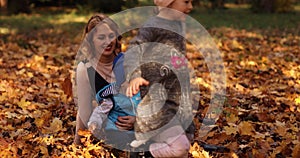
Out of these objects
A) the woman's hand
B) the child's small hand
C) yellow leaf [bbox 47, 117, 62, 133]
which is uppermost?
the child's small hand

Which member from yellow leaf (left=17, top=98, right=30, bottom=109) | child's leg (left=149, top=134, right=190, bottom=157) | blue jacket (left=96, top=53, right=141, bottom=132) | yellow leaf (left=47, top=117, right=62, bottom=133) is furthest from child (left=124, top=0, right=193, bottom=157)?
yellow leaf (left=17, top=98, right=30, bottom=109)

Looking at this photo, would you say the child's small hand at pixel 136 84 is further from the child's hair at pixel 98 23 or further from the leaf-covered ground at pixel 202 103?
the child's hair at pixel 98 23

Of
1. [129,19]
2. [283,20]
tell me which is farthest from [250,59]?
[283,20]

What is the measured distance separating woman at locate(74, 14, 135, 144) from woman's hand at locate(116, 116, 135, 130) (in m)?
0.40

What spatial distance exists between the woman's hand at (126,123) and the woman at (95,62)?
1.30 ft

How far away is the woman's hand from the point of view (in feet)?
9.96

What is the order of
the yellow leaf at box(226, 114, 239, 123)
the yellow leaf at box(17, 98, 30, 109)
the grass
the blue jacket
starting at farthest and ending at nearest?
the grass, the yellow leaf at box(17, 98, 30, 109), the yellow leaf at box(226, 114, 239, 123), the blue jacket

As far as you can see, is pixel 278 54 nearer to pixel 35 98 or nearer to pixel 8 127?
pixel 35 98

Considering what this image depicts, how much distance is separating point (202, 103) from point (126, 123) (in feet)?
5.81

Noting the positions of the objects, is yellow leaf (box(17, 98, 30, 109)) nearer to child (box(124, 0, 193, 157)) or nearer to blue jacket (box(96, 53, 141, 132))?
blue jacket (box(96, 53, 141, 132))

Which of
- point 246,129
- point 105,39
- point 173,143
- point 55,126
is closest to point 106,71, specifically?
point 105,39

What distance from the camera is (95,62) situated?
3.38 metres

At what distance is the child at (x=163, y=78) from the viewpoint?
2.60m

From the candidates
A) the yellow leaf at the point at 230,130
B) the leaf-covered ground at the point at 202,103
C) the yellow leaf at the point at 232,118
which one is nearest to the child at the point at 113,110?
the leaf-covered ground at the point at 202,103
